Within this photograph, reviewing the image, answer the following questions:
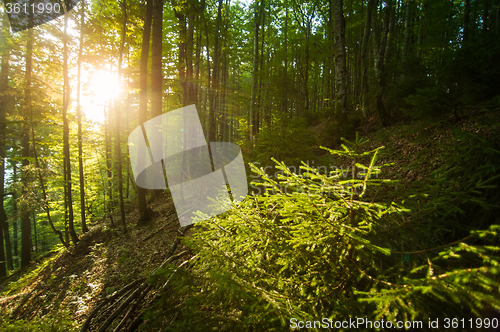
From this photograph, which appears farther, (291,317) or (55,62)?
(55,62)

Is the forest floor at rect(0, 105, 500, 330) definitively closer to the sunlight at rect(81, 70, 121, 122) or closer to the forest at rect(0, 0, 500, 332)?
the forest at rect(0, 0, 500, 332)

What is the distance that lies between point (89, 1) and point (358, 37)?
19.5m

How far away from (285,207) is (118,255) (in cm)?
755

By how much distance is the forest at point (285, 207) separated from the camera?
1305mm

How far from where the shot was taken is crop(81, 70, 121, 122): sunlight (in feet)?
30.2

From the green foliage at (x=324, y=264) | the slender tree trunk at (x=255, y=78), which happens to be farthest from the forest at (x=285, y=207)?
the slender tree trunk at (x=255, y=78)

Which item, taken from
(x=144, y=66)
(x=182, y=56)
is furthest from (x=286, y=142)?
(x=182, y=56)

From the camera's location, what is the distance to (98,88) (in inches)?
384

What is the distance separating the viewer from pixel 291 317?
126cm

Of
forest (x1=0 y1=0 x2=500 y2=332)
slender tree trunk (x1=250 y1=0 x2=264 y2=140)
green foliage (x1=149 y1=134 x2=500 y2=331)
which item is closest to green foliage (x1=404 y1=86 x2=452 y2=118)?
forest (x1=0 y1=0 x2=500 y2=332)

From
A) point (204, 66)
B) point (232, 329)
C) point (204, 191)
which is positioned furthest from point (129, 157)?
point (232, 329)

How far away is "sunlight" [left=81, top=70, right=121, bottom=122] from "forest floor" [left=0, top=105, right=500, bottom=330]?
21.1ft

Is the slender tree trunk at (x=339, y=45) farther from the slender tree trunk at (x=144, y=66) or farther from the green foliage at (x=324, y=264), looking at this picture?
the green foliage at (x=324, y=264)

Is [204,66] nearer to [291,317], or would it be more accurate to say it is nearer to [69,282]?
→ [69,282]
